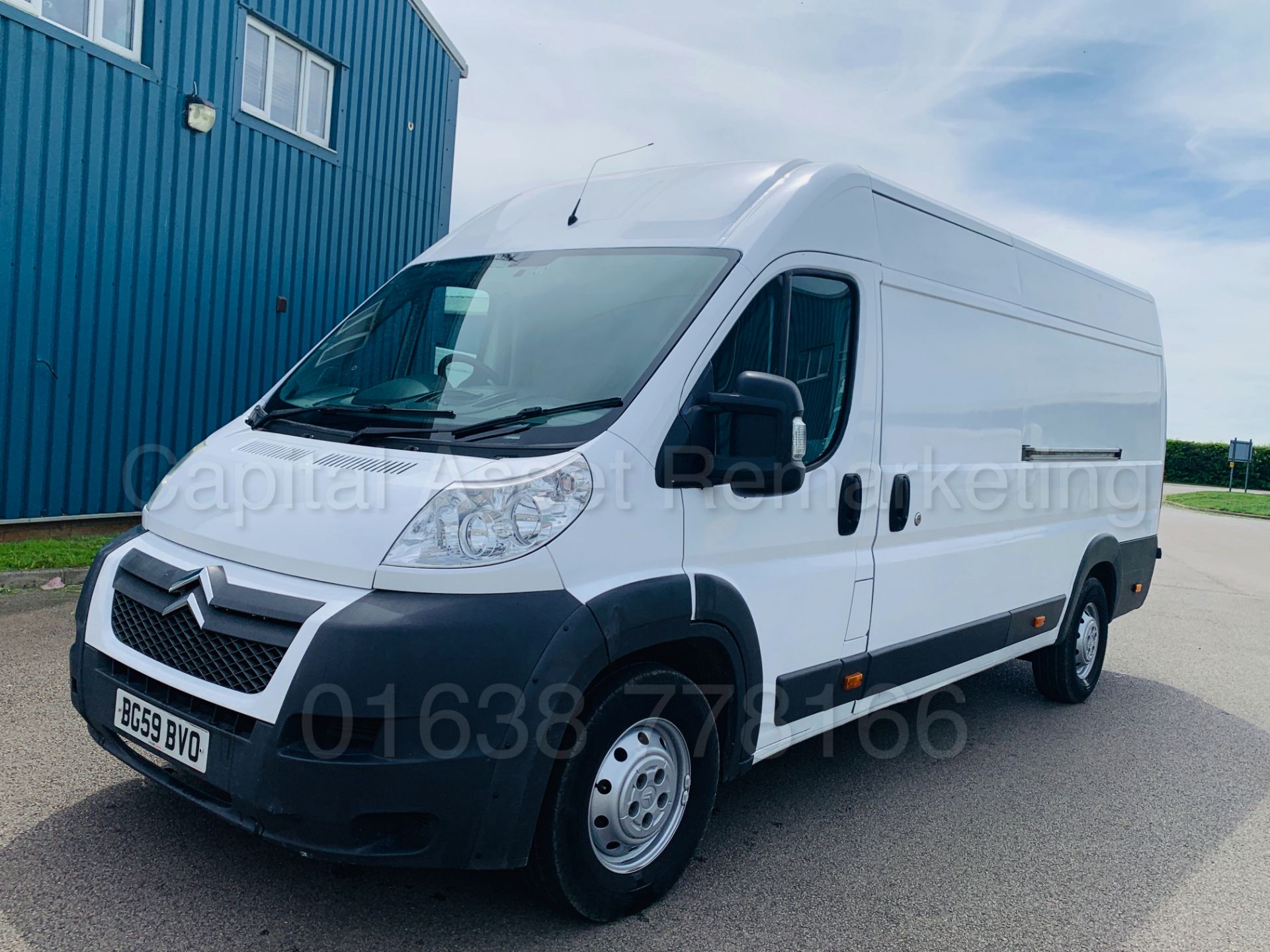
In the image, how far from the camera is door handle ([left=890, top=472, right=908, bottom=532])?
13.4 feet

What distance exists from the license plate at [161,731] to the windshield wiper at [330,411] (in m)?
Answer: 1.02

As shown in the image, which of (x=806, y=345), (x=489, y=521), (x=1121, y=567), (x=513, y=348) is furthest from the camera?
(x=1121, y=567)

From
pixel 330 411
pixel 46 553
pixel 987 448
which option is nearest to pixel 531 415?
pixel 330 411

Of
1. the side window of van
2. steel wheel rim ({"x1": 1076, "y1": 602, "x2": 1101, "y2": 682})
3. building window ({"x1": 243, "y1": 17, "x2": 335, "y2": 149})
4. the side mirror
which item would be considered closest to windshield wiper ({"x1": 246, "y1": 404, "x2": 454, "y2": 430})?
the side mirror

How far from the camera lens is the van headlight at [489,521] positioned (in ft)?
8.86

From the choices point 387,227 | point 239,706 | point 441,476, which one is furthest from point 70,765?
point 387,227

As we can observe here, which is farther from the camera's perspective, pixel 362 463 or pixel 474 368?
pixel 474 368

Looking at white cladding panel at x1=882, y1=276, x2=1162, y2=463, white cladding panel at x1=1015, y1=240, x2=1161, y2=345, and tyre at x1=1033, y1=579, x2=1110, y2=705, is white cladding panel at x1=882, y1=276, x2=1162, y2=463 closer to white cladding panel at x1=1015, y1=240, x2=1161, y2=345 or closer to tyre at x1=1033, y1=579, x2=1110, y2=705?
white cladding panel at x1=1015, y1=240, x2=1161, y2=345

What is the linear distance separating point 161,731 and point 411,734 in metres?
0.78

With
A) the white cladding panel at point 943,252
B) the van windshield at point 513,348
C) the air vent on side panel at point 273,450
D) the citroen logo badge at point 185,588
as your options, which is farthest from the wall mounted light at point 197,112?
the citroen logo badge at point 185,588

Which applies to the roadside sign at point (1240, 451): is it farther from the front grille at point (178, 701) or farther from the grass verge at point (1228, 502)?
the front grille at point (178, 701)

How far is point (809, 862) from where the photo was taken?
369cm

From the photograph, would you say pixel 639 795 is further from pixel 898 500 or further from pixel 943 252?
pixel 943 252

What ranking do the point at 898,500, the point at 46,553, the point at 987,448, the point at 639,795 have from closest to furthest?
the point at 639,795 → the point at 898,500 → the point at 987,448 → the point at 46,553
